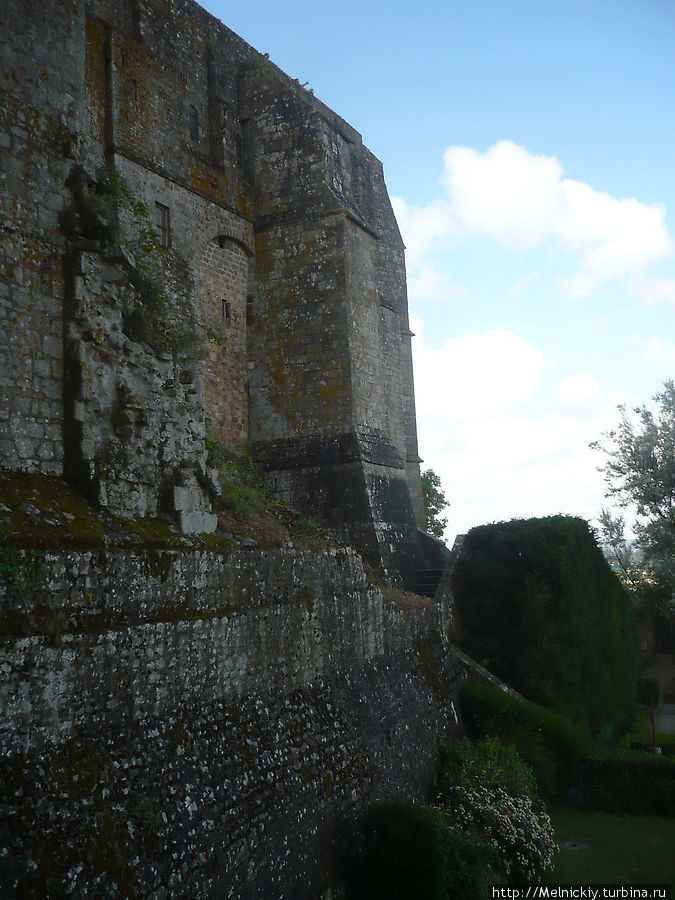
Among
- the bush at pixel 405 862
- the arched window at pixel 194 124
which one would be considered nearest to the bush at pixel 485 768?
the bush at pixel 405 862

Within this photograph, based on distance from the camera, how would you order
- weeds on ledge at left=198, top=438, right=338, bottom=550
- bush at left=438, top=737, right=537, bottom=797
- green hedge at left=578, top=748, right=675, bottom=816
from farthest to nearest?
green hedge at left=578, top=748, right=675, bottom=816, bush at left=438, top=737, right=537, bottom=797, weeds on ledge at left=198, top=438, right=338, bottom=550

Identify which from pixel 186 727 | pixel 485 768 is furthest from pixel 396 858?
pixel 485 768

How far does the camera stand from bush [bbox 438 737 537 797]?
10.5 meters

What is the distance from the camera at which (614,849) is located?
35.2ft

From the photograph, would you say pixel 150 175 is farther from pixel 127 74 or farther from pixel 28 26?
pixel 28 26

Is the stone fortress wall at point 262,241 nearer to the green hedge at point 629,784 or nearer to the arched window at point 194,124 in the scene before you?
the arched window at point 194,124

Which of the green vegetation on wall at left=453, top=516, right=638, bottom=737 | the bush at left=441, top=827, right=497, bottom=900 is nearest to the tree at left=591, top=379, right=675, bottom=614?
the green vegetation on wall at left=453, top=516, right=638, bottom=737

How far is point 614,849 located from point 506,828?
8.02 ft

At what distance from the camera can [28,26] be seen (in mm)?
7035

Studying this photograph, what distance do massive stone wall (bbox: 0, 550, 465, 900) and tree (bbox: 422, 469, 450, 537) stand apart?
68.5ft

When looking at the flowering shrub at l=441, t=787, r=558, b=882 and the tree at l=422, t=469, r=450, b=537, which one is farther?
the tree at l=422, t=469, r=450, b=537

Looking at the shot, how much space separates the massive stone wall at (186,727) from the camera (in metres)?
4.94

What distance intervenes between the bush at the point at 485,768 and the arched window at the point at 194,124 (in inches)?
500

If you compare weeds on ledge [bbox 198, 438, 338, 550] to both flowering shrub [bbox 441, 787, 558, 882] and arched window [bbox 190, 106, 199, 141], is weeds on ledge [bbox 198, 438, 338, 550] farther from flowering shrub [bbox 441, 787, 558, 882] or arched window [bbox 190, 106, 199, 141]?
arched window [bbox 190, 106, 199, 141]
